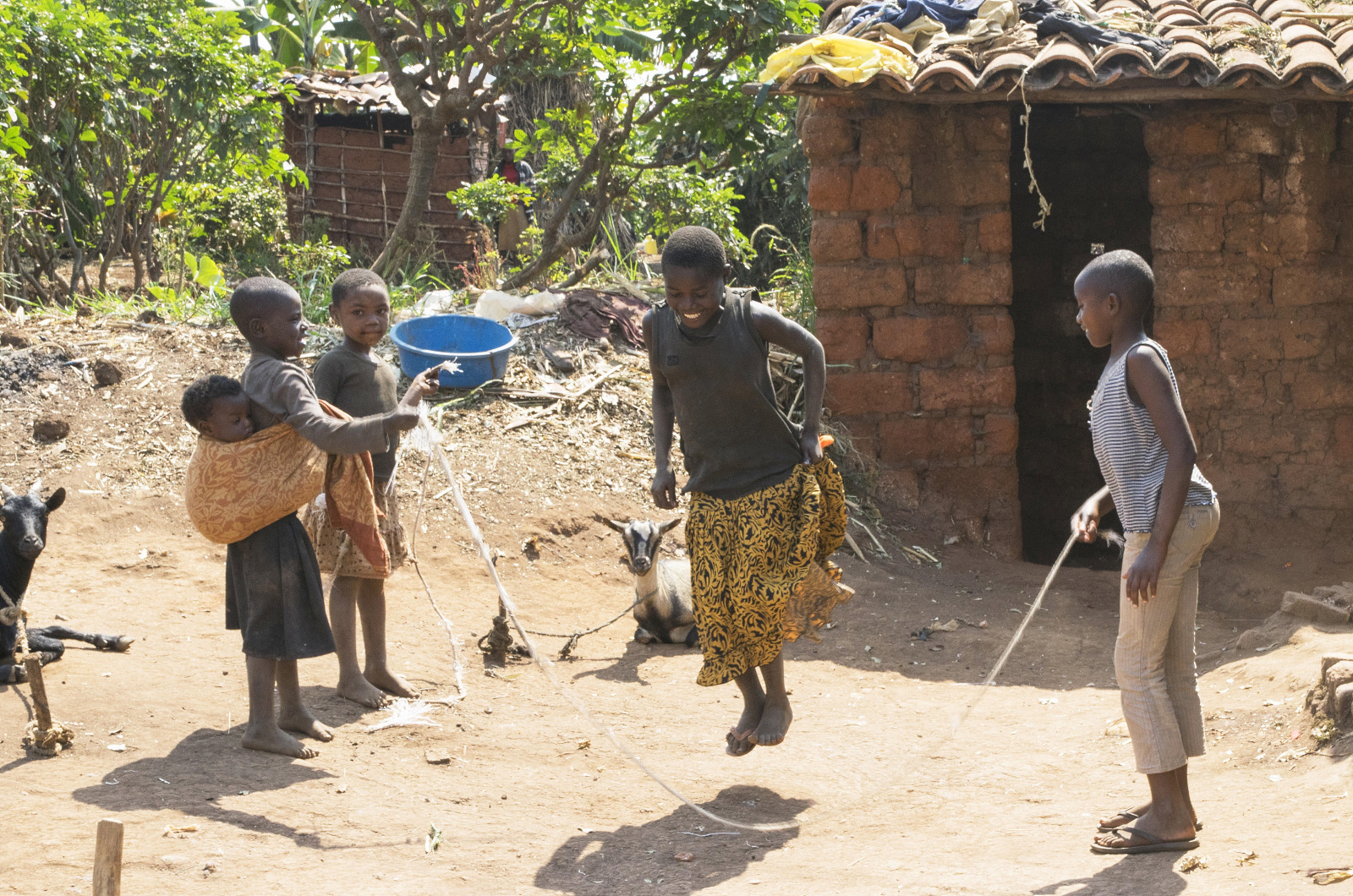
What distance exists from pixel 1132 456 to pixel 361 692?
289cm

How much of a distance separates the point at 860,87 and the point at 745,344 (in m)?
2.83

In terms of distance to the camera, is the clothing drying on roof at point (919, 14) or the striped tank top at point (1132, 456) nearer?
the striped tank top at point (1132, 456)

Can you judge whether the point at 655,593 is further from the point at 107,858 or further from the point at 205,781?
the point at 107,858

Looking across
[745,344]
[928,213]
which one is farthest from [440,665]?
[928,213]

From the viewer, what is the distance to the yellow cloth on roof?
5.85m

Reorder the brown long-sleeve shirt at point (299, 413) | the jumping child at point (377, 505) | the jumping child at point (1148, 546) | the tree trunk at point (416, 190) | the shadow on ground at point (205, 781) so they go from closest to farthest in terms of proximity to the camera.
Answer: the jumping child at point (1148, 546), the shadow on ground at point (205, 781), the brown long-sleeve shirt at point (299, 413), the jumping child at point (377, 505), the tree trunk at point (416, 190)

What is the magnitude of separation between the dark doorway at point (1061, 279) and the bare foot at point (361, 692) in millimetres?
5222

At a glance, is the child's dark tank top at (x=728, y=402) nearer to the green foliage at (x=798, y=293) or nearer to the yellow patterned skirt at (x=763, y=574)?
the yellow patterned skirt at (x=763, y=574)

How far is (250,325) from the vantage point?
12.3 feet

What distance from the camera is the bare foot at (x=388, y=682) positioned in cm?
457

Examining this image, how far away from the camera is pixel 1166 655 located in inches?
121

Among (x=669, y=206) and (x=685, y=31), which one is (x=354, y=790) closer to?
(x=685, y=31)

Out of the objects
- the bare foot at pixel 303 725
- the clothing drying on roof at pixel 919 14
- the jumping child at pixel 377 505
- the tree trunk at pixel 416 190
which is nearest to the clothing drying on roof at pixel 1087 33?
the clothing drying on roof at pixel 919 14

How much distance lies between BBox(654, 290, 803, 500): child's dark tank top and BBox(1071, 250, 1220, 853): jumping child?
0.99 meters
